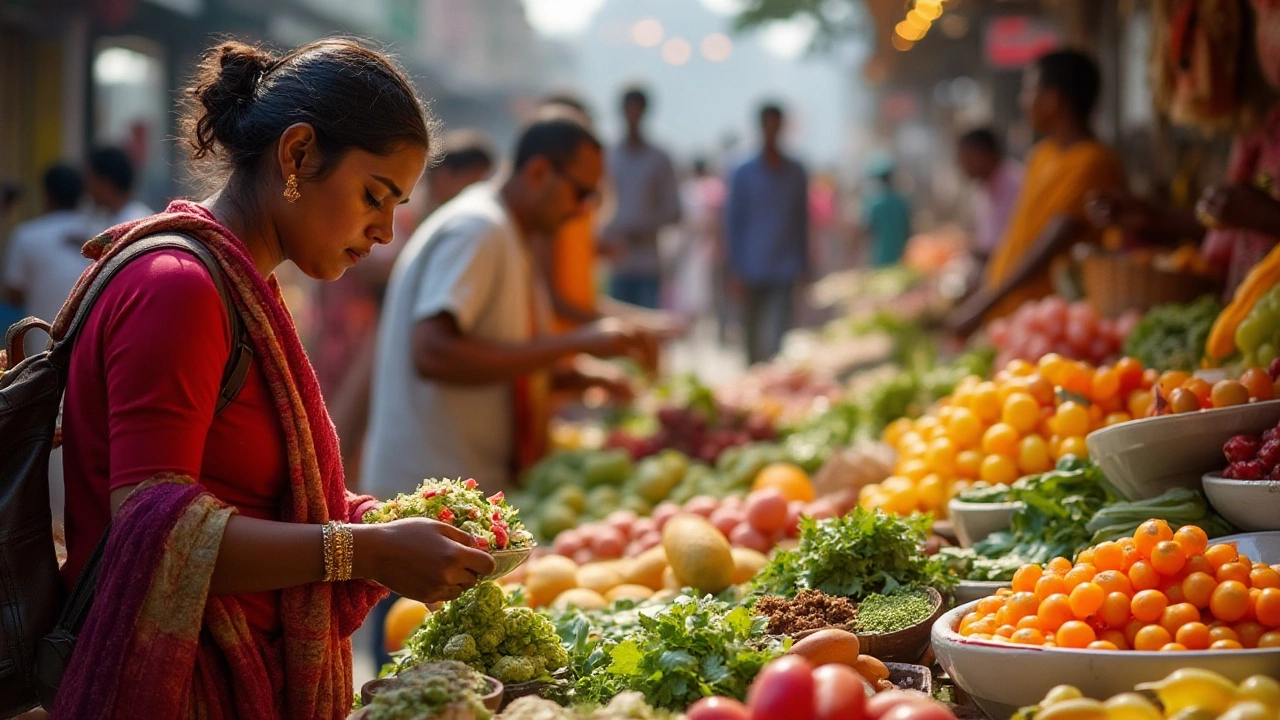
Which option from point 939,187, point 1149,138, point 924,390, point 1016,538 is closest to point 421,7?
point 939,187

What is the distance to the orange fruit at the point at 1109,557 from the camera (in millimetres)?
2336

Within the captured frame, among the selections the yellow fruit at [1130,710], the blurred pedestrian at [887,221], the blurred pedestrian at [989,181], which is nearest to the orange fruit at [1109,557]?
the yellow fruit at [1130,710]

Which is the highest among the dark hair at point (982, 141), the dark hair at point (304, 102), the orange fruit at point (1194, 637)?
the dark hair at point (304, 102)

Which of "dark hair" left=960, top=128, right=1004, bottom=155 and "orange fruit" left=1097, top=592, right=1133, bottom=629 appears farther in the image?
"dark hair" left=960, top=128, right=1004, bottom=155

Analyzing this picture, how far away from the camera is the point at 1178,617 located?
84.7 inches

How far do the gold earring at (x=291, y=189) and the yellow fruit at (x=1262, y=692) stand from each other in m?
1.77

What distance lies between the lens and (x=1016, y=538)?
124 inches

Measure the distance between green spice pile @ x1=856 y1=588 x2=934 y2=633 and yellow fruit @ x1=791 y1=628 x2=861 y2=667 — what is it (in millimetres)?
283

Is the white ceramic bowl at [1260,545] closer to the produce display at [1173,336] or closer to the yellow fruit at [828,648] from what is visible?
the yellow fruit at [828,648]

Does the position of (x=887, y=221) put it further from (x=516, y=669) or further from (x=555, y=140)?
(x=516, y=669)

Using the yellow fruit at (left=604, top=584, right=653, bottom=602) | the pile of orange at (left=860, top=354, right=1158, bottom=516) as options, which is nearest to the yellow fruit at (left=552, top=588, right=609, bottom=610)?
the yellow fruit at (left=604, top=584, right=653, bottom=602)

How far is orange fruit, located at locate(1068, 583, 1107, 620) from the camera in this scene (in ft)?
7.32

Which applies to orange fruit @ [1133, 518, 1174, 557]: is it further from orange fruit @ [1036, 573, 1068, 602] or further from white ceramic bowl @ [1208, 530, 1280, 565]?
white ceramic bowl @ [1208, 530, 1280, 565]

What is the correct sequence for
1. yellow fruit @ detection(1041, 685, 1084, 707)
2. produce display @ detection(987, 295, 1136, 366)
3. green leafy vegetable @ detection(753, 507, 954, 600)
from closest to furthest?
yellow fruit @ detection(1041, 685, 1084, 707), green leafy vegetable @ detection(753, 507, 954, 600), produce display @ detection(987, 295, 1136, 366)
